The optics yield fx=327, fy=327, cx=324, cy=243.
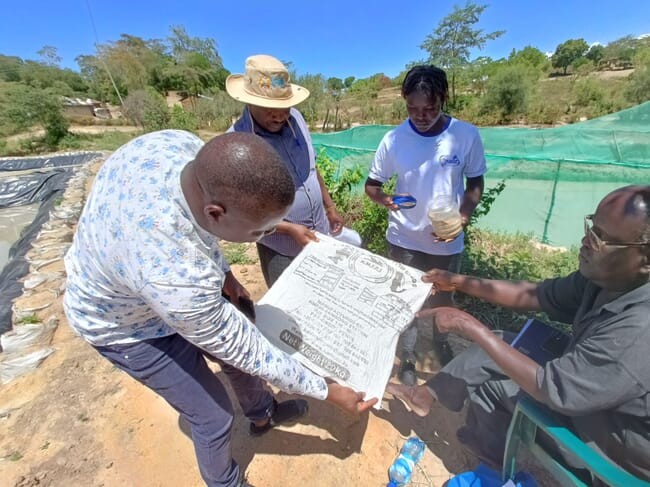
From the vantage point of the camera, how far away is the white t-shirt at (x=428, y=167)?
181 cm

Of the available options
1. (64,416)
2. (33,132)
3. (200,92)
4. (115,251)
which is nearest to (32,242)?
(64,416)

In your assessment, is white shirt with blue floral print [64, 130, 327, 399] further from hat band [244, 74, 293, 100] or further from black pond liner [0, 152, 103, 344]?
black pond liner [0, 152, 103, 344]

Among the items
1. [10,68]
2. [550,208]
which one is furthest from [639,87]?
[10,68]

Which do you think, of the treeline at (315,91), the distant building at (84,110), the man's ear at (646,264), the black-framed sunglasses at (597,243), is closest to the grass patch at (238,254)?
the black-framed sunglasses at (597,243)

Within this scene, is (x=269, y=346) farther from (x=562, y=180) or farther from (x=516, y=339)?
(x=562, y=180)

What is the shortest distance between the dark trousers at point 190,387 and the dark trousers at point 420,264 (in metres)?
1.10

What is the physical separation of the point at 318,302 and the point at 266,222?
28.7 inches

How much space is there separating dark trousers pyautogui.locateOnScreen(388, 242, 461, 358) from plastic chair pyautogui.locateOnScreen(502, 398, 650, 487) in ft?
2.32

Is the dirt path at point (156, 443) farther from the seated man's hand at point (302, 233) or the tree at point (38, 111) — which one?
the tree at point (38, 111)

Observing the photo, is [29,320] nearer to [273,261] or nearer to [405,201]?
[273,261]

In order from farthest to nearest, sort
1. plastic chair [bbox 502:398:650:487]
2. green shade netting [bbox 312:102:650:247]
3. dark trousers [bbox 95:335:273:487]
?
green shade netting [bbox 312:102:650:247]
dark trousers [bbox 95:335:273:487]
plastic chair [bbox 502:398:650:487]

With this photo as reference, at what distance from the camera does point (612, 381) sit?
0.97m

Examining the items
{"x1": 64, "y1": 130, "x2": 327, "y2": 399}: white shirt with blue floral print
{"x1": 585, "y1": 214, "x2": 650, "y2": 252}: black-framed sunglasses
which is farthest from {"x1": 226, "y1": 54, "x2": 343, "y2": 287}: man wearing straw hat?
{"x1": 585, "y1": 214, "x2": 650, "y2": 252}: black-framed sunglasses

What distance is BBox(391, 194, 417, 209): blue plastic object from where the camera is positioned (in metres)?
1.88
